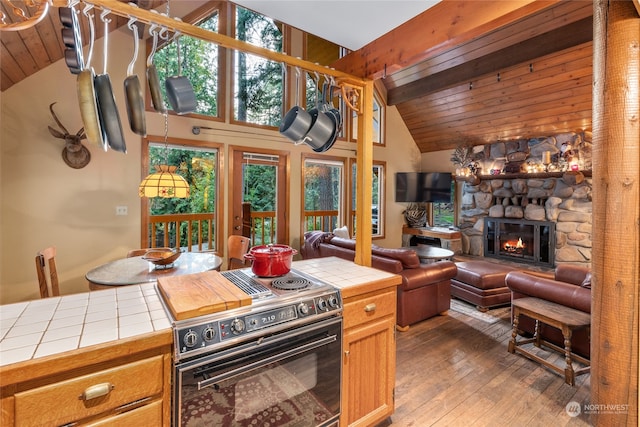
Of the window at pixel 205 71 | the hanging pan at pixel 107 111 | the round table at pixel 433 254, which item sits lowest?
the round table at pixel 433 254

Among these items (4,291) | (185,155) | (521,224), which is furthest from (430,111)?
(4,291)

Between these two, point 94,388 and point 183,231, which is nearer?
point 94,388

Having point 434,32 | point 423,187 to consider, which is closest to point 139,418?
point 434,32

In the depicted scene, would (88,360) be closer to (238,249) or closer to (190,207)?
(238,249)

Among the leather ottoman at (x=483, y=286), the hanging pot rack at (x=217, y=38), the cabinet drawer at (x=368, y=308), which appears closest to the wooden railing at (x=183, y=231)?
the hanging pot rack at (x=217, y=38)

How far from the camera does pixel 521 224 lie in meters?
5.27

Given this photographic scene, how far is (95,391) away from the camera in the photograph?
3.01 ft

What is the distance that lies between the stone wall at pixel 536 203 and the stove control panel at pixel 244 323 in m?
5.00

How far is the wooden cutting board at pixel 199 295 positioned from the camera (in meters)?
1.12

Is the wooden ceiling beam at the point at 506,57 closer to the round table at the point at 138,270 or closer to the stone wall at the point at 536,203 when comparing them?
the stone wall at the point at 536,203

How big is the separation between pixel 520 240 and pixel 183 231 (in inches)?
225

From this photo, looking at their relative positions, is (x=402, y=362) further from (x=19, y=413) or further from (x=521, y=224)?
(x=521, y=224)

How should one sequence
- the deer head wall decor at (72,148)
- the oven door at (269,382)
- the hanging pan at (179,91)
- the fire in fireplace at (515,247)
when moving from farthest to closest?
the fire in fireplace at (515,247)
the deer head wall decor at (72,148)
the hanging pan at (179,91)
the oven door at (269,382)

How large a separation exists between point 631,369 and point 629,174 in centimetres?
109
